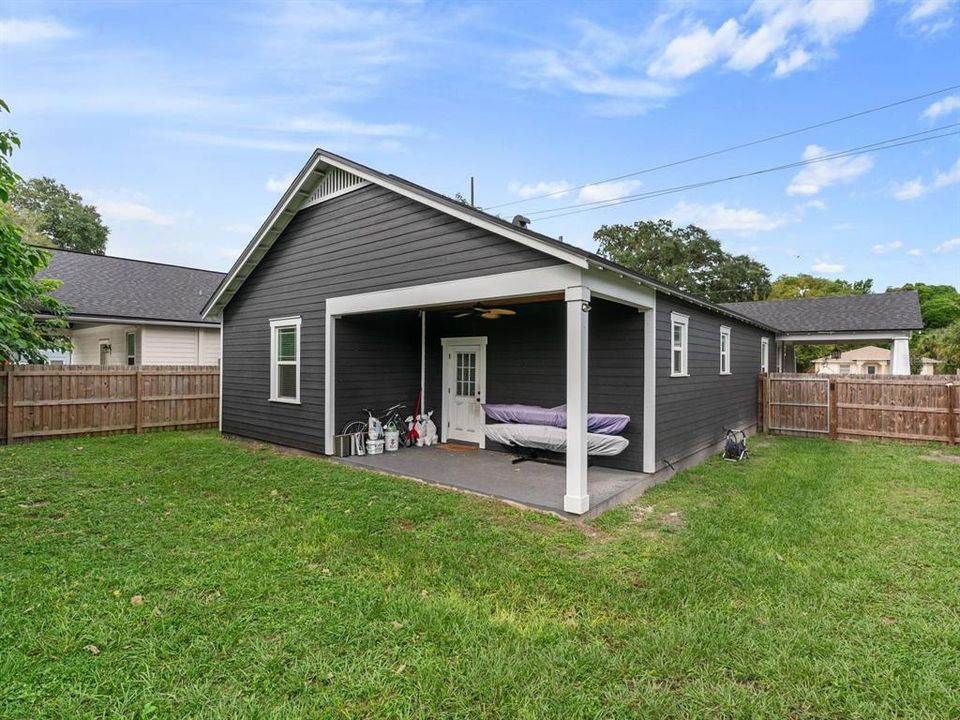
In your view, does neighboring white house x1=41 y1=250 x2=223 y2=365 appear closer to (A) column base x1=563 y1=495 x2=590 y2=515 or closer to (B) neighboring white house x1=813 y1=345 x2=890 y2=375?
(A) column base x1=563 y1=495 x2=590 y2=515

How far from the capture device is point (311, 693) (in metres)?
2.34

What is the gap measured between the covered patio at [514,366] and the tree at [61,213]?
107 ft

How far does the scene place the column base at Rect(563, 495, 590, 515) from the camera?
16.3ft

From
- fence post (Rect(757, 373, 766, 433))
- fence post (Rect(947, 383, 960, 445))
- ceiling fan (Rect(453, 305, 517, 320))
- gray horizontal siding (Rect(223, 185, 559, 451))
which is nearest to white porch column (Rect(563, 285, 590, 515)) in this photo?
gray horizontal siding (Rect(223, 185, 559, 451))

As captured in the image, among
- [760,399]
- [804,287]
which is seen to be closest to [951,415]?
[760,399]

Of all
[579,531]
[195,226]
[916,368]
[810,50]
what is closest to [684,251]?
[916,368]

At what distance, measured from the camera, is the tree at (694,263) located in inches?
1337

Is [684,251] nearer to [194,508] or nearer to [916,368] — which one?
[916,368]

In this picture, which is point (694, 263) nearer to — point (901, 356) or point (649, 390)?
point (901, 356)

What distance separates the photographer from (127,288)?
1348cm

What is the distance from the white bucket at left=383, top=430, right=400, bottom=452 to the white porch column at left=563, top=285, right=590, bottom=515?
160 inches

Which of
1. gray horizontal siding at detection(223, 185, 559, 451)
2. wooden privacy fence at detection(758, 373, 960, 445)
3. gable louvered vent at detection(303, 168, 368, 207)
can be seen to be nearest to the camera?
gray horizontal siding at detection(223, 185, 559, 451)

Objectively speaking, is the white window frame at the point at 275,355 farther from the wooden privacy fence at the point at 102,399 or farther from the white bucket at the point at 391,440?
the wooden privacy fence at the point at 102,399

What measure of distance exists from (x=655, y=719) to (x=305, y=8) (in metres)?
10.2
